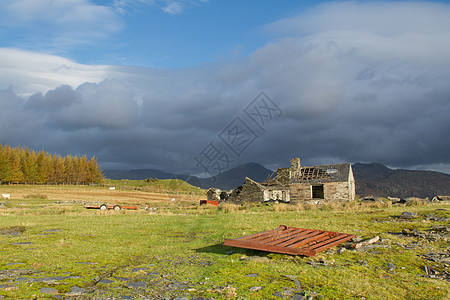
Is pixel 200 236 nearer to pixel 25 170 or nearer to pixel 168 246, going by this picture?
pixel 168 246

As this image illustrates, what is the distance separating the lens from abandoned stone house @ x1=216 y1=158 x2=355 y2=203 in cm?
3856

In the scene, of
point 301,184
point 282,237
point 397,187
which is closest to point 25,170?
point 301,184

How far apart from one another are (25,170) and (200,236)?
→ 4122 inches

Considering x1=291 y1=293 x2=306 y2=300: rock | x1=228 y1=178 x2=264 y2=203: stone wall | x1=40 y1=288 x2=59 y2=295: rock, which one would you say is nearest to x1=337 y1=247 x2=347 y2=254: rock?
x1=291 y1=293 x2=306 y2=300: rock

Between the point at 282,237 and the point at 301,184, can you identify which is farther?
the point at 301,184

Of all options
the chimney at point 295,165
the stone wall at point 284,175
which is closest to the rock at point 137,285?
the chimney at point 295,165

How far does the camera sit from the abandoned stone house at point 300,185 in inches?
1518

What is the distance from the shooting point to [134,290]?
6.48 meters

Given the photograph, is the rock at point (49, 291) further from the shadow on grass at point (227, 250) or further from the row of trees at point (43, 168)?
the row of trees at point (43, 168)

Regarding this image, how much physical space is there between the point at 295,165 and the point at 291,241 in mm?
34364

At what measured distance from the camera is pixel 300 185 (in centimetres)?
4084

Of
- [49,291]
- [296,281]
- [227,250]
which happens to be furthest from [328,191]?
[49,291]

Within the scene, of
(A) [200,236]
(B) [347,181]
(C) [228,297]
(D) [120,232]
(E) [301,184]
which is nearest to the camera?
(C) [228,297]

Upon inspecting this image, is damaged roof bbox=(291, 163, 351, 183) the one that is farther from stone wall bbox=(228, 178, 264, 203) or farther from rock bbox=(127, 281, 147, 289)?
rock bbox=(127, 281, 147, 289)
